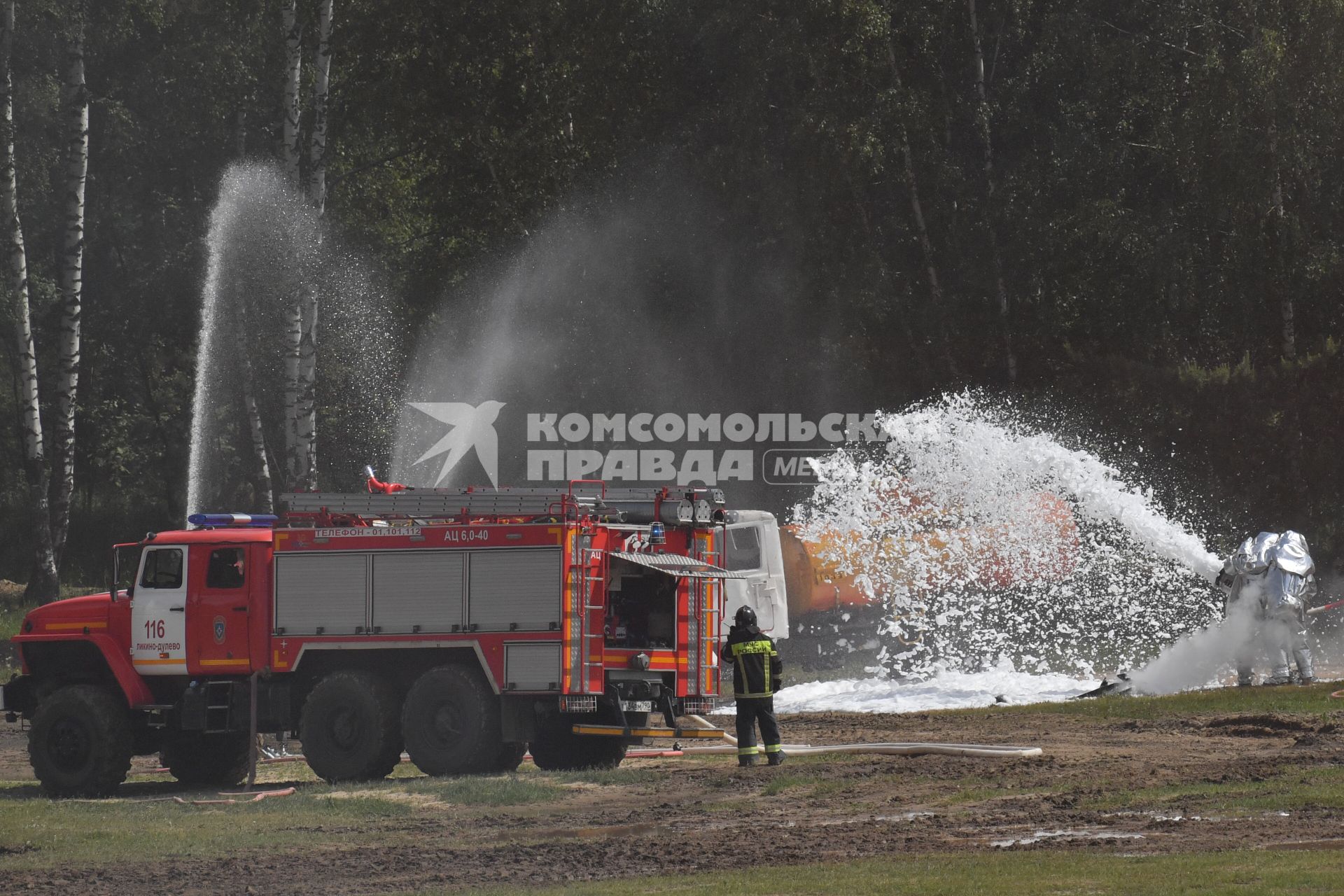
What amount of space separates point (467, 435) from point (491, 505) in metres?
21.6

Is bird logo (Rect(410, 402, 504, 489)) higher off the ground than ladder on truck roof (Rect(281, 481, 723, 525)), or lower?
higher

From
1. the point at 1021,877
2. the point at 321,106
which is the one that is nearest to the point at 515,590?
the point at 1021,877

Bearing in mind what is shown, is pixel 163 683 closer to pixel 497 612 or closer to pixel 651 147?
pixel 497 612

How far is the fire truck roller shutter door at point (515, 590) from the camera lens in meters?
16.3

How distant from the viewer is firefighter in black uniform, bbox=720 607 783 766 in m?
16.9

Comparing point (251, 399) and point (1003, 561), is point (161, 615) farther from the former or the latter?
point (251, 399)

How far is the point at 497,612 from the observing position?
1644 cm

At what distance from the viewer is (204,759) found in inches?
722

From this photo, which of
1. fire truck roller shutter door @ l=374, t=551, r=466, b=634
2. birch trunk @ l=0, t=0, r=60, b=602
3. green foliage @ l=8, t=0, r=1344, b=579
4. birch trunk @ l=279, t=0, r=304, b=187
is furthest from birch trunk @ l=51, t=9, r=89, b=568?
fire truck roller shutter door @ l=374, t=551, r=466, b=634

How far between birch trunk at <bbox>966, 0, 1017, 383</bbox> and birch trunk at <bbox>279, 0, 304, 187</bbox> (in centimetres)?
1357

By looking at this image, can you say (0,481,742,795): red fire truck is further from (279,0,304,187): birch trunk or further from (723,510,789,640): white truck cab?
(279,0,304,187): birch trunk

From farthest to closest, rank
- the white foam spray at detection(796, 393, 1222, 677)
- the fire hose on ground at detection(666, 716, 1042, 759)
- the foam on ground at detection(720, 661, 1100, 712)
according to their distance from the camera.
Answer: the white foam spray at detection(796, 393, 1222, 677) < the foam on ground at detection(720, 661, 1100, 712) < the fire hose on ground at detection(666, 716, 1042, 759)

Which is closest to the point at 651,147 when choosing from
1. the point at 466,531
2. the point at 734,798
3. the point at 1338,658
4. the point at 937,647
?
the point at 937,647

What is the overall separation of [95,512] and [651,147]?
2808 cm
